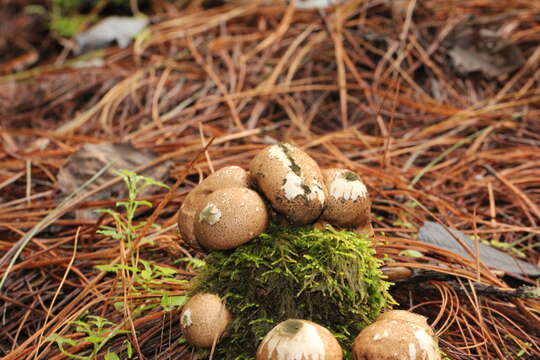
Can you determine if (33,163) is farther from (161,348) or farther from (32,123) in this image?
(161,348)

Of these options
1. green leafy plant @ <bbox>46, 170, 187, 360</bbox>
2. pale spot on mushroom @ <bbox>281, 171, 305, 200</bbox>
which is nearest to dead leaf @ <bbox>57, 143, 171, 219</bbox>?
green leafy plant @ <bbox>46, 170, 187, 360</bbox>

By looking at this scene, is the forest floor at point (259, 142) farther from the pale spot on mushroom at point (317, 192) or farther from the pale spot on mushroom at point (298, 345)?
the pale spot on mushroom at point (298, 345)

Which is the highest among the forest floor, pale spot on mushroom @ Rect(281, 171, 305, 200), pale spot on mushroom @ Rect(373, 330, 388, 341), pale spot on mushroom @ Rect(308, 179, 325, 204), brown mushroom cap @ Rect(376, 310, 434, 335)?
pale spot on mushroom @ Rect(281, 171, 305, 200)

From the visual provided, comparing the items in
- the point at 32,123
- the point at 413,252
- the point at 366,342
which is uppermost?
the point at 366,342

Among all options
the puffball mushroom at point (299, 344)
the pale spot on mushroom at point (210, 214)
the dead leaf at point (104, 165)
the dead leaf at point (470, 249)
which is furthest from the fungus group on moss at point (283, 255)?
the dead leaf at point (104, 165)

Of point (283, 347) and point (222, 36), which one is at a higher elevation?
point (283, 347)

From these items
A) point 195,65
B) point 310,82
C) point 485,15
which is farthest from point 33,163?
point 485,15

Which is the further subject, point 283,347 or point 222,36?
point 222,36

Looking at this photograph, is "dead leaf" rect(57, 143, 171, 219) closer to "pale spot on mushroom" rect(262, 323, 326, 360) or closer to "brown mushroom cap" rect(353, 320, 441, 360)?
"pale spot on mushroom" rect(262, 323, 326, 360)
